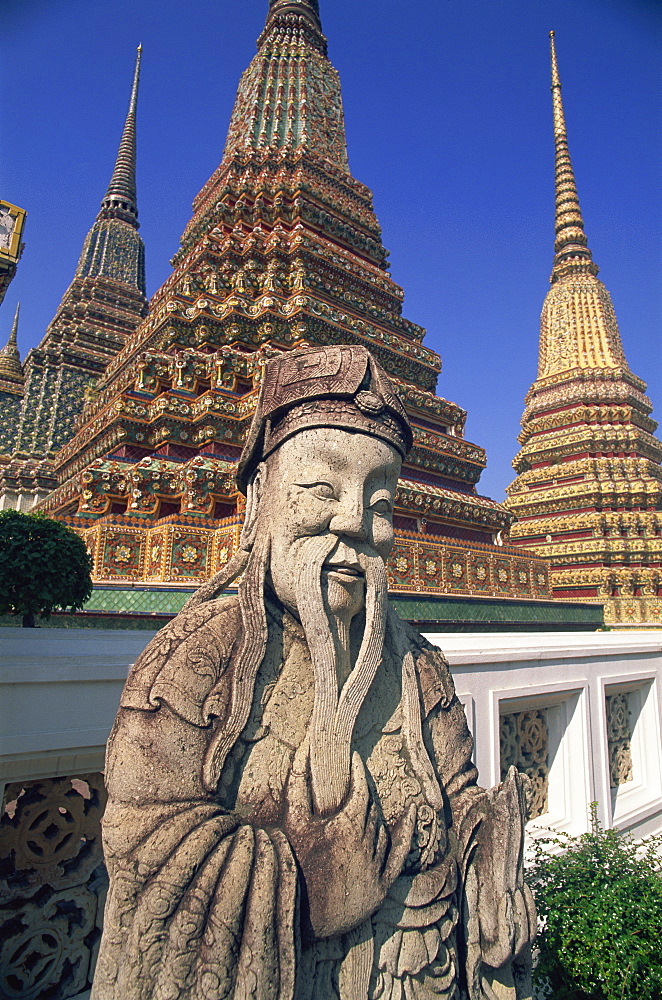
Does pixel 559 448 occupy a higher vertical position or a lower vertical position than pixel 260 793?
higher

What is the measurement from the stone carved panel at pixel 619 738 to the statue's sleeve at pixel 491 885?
5630 mm

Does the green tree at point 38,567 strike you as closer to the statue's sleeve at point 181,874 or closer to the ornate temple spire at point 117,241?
the statue's sleeve at point 181,874

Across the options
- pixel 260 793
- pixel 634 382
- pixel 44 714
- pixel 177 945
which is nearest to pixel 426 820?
pixel 260 793

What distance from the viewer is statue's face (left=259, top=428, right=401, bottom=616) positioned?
2.18 meters

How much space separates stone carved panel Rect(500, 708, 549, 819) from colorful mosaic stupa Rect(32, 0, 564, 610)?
2242mm

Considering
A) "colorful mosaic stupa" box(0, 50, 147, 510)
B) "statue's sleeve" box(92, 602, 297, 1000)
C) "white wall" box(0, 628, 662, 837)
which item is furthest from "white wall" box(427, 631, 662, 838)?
"colorful mosaic stupa" box(0, 50, 147, 510)

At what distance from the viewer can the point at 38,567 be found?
183 inches

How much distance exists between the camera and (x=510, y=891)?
7.04ft

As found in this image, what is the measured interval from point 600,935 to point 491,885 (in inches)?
75.8

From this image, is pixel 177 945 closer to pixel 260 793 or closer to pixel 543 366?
pixel 260 793

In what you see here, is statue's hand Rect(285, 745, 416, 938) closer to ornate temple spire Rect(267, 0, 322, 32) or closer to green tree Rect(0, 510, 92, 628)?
green tree Rect(0, 510, 92, 628)

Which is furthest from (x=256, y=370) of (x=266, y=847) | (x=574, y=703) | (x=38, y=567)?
(x=266, y=847)

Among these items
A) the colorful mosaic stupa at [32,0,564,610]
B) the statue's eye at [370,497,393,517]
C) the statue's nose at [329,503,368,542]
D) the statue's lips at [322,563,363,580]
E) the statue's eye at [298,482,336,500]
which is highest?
the colorful mosaic stupa at [32,0,564,610]

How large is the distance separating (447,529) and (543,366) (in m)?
→ 12.5
